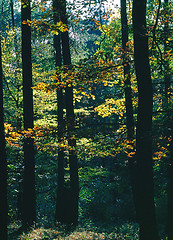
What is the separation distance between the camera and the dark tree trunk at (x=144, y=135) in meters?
6.32

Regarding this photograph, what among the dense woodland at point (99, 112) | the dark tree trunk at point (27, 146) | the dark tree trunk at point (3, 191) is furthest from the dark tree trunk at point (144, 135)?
the dark tree trunk at point (27, 146)

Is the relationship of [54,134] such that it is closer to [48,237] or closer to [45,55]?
[48,237]

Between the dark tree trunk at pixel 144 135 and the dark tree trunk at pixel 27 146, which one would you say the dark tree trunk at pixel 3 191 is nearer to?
the dark tree trunk at pixel 27 146

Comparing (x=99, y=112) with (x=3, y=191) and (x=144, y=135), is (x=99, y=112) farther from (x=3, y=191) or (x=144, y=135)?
(x=3, y=191)

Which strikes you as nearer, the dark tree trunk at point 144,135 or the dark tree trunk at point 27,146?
the dark tree trunk at point 144,135

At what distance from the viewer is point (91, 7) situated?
7.46 meters

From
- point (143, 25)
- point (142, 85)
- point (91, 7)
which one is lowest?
point (142, 85)

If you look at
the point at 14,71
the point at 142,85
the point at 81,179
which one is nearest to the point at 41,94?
the point at 14,71

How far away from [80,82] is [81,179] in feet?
31.8

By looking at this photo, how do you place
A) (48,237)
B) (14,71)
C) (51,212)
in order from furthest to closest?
1. (51,212)
2. (14,71)
3. (48,237)

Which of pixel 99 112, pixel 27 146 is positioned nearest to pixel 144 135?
pixel 99 112

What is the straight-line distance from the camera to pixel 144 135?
20.3 feet

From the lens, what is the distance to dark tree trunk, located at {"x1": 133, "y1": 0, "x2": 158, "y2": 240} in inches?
249

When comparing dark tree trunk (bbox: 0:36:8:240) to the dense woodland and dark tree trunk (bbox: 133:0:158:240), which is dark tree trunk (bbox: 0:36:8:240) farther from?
dark tree trunk (bbox: 133:0:158:240)
